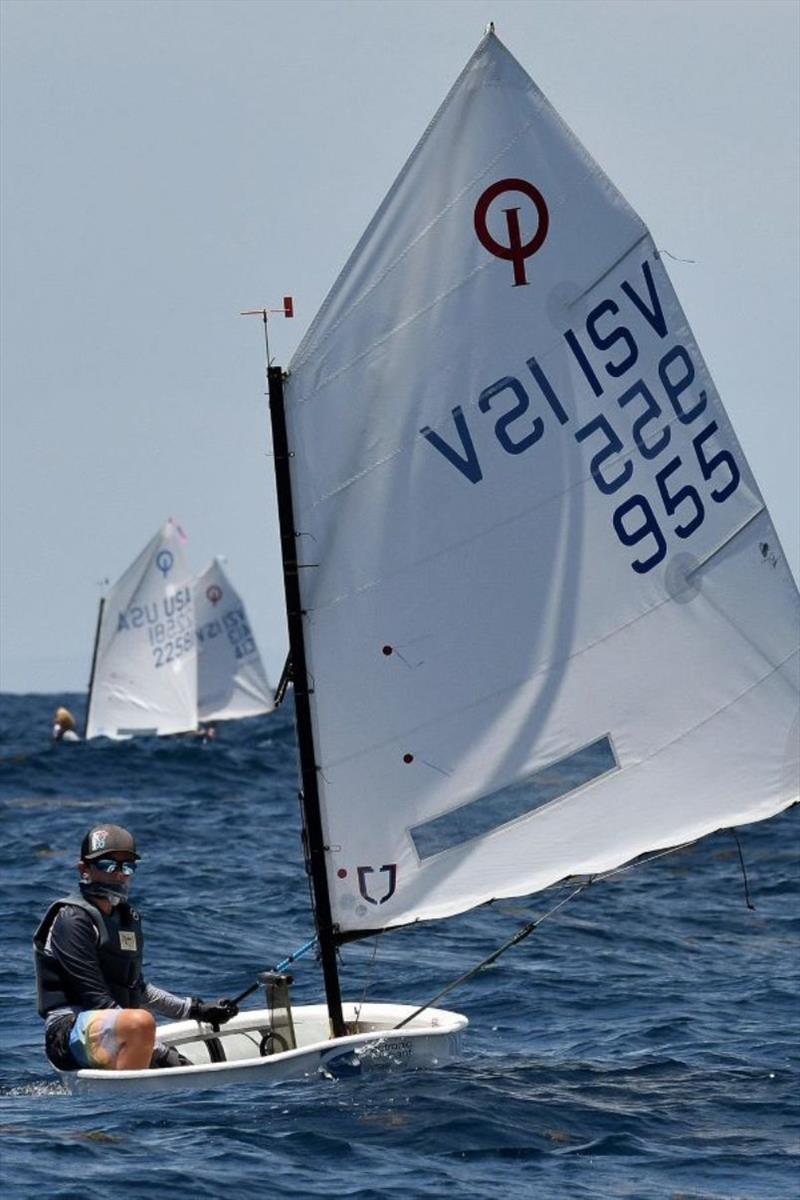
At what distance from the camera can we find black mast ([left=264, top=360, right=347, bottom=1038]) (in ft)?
36.2

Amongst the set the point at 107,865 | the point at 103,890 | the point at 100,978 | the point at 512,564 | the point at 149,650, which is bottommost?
the point at 100,978

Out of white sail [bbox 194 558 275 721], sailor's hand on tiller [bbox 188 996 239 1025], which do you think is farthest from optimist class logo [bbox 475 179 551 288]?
white sail [bbox 194 558 275 721]

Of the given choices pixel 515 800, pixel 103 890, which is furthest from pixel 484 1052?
pixel 103 890

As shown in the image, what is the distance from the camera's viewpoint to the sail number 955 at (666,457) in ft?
37.1

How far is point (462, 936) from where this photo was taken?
17.4 metres

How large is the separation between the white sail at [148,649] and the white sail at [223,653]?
494cm

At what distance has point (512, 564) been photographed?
449 inches

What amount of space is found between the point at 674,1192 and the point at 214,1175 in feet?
6.41

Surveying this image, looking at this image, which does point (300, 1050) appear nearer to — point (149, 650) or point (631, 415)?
point (631, 415)

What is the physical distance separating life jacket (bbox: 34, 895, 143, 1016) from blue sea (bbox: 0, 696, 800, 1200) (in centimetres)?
51

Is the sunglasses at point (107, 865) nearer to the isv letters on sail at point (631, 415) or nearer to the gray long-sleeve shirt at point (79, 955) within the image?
the gray long-sleeve shirt at point (79, 955)

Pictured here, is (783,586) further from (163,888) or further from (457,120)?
(163,888)

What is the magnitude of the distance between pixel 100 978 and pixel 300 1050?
1165 millimetres

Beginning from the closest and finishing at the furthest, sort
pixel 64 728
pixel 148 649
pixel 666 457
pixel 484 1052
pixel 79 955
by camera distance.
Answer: pixel 79 955
pixel 666 457
pixel 484 1052
pixel 64 728
pixel 148 649
